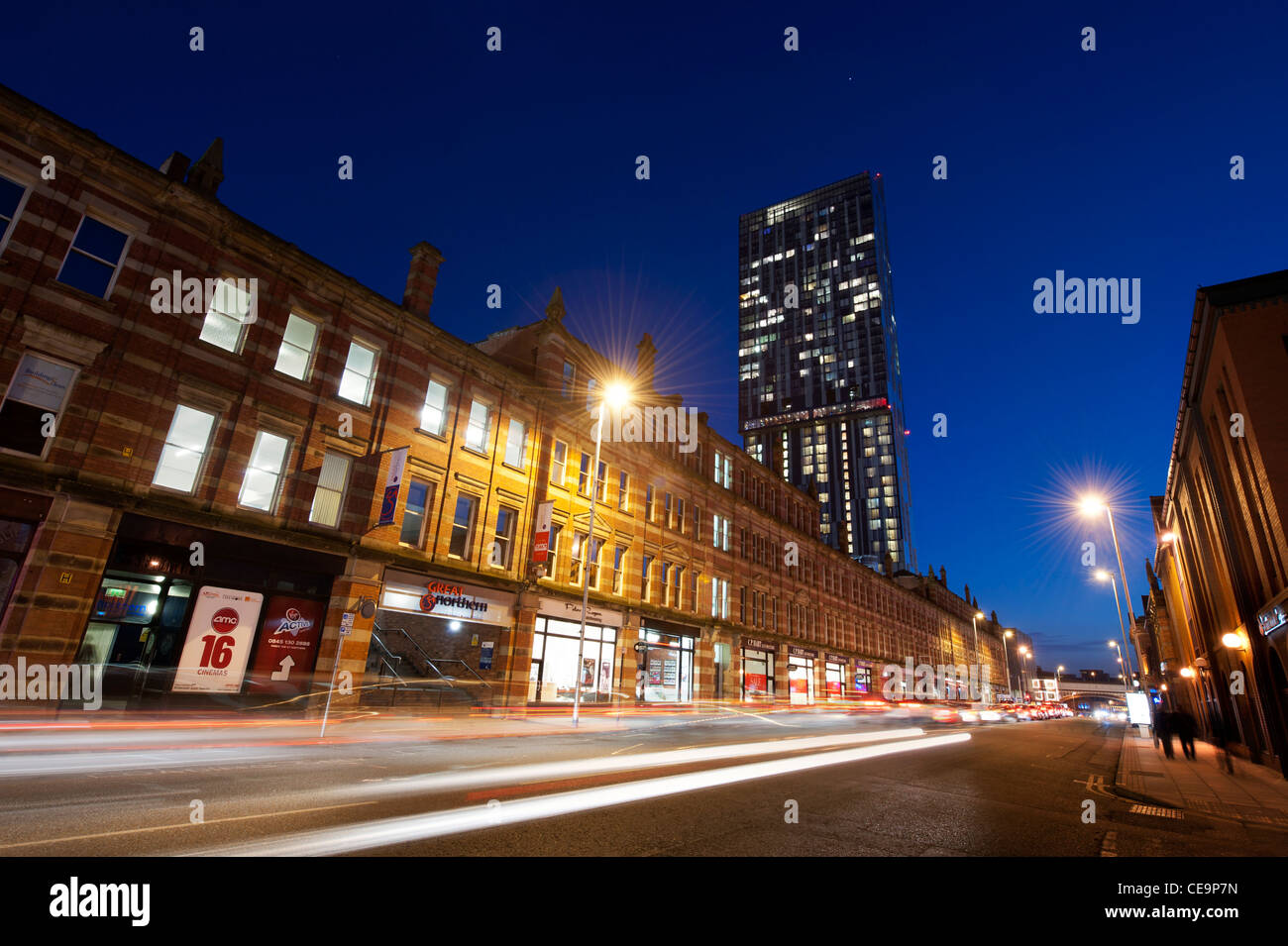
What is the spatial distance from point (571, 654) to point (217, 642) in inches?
529

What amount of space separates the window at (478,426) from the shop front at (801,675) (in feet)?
90.6

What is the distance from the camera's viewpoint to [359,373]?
20938 millimetres

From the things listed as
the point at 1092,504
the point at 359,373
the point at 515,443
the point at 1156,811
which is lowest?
the point at 1156,811

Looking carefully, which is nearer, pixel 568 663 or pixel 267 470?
pixel 267 470

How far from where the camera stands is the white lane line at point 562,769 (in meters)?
8.14

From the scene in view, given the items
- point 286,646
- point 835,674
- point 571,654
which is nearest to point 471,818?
point 286,646

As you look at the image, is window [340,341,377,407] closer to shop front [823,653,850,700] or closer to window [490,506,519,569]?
window [490,506,519,569]

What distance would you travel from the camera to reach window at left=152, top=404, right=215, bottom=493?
16.2 m

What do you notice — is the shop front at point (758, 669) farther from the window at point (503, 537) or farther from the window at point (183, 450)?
the window at point (183, 450)

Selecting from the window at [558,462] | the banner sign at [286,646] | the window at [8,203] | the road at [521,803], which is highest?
the window at [8,203]

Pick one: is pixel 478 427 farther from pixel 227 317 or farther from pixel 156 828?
pixel 156 828

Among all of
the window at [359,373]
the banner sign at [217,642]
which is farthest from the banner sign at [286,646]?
the window at [359,373]

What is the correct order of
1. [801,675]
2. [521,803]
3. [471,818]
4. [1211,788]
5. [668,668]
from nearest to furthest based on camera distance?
[471,818] → [521,803] → [1211,788] → [668,668] → [801,675]
